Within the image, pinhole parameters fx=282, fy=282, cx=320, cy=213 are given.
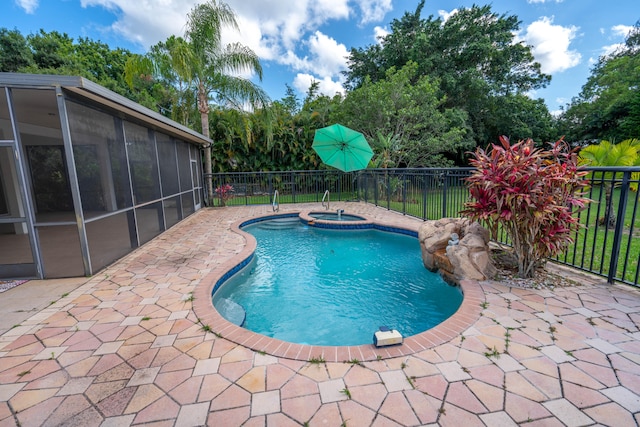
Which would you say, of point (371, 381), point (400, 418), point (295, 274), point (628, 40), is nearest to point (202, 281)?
point (295, 274)

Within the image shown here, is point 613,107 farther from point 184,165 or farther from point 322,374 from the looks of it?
point 322,374

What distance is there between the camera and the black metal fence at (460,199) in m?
3.24

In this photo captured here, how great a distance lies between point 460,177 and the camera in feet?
18.5

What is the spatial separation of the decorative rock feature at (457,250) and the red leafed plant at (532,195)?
1.19 ft

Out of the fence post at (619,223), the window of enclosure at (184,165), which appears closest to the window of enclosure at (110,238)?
the window of enclosure at (184,165)

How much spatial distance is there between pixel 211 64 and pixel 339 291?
9.71 meters

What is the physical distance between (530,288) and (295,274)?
10.9 feet

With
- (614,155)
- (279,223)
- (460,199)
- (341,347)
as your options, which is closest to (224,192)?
(279,223)

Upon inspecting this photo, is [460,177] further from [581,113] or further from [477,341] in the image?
[581,113]

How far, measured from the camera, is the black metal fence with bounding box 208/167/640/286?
3.24 metres

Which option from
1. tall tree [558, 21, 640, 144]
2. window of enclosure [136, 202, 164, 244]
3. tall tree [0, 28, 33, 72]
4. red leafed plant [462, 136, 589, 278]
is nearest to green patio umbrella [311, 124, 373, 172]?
window of enclosure [136, 202, 164, 244]

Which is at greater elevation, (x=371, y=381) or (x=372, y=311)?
(x=371, y=381)

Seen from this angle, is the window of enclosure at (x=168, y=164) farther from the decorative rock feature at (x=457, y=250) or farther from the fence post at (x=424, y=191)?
the fence post at (x=424, y=191)

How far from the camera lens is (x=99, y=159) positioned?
4.36m
